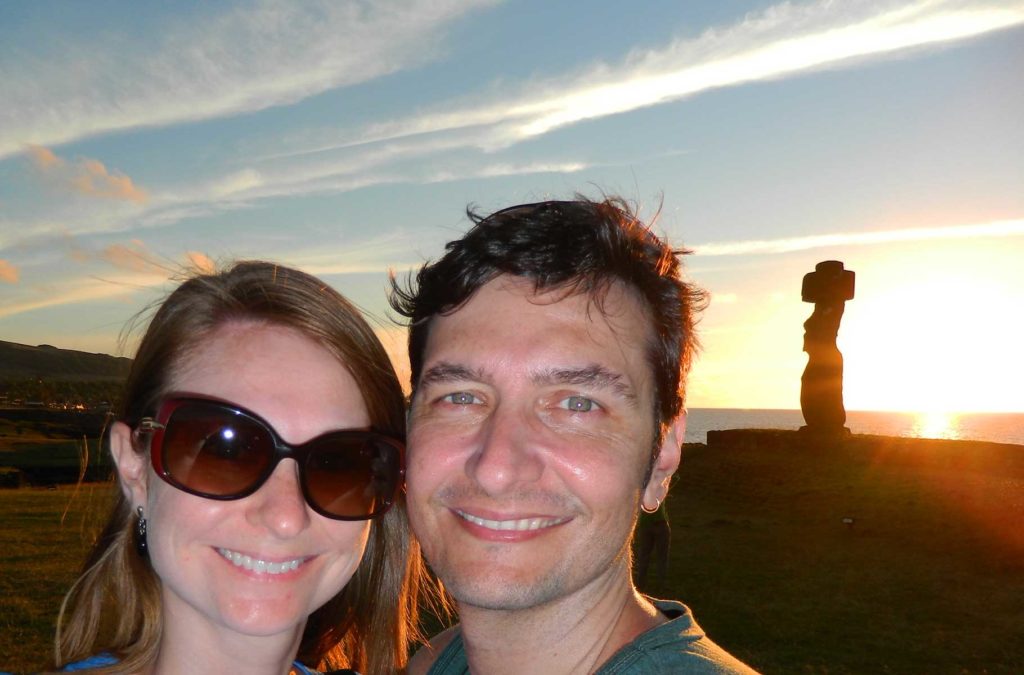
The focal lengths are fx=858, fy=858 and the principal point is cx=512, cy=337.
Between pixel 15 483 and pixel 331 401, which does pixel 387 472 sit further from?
pixel 15 483

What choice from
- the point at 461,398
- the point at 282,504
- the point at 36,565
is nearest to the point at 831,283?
the point at 36,565

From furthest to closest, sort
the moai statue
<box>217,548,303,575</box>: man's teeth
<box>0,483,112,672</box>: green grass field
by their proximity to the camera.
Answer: the moai statue
<box>0,483,112,672</box>: green grass field
<box>217,548,303,575</box>: man's teeth

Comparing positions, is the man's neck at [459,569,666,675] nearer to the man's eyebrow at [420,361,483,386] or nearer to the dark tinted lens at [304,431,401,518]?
the dark tinted lens at [304,431,401,518]

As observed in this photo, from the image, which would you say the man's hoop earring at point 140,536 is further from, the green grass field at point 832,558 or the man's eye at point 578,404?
the man's eye at point 578,404

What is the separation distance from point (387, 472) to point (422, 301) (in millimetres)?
691

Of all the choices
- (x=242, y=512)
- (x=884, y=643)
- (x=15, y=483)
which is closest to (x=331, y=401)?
(x=242, y=512)

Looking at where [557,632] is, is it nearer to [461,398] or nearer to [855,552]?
[461,398]

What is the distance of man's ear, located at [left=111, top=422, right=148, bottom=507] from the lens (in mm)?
2648

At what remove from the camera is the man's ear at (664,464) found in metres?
3.13

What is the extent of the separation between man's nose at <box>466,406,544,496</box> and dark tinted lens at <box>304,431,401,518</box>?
0.29 m

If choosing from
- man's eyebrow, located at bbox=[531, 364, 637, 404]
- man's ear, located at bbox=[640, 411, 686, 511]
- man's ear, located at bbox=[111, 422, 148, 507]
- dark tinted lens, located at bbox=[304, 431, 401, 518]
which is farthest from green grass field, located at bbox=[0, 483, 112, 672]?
man's ear, located at bbox=[640, 411, 686, 511]

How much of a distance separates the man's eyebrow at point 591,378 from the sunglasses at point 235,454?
0.64 metres

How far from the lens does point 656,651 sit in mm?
2617

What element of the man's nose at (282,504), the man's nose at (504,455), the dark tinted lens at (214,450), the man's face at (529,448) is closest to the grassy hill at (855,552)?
the man's face at (529,448)
